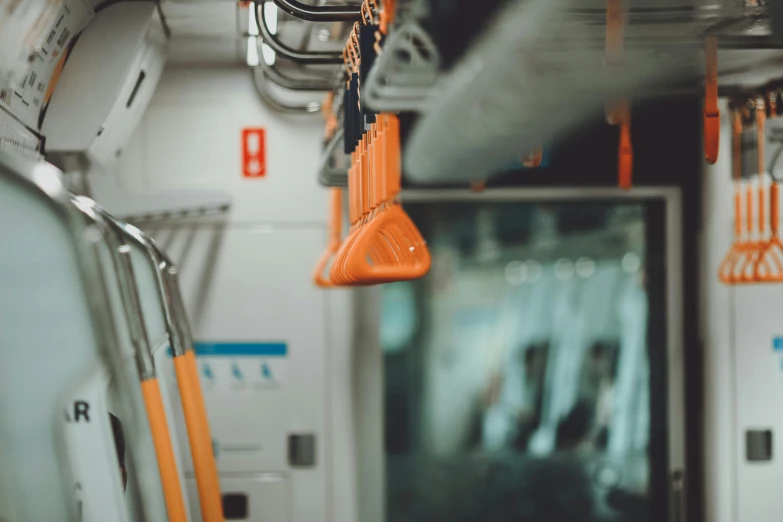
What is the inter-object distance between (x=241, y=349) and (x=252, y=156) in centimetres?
89

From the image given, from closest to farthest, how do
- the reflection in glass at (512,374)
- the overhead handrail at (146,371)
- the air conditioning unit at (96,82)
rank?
the overhead handrail at (146,371)
the air conditioning unit at (96,82)
the reflection in glass at (512,374)

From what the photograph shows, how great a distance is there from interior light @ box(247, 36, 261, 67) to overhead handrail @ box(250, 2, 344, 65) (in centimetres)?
48

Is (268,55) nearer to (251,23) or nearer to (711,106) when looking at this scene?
(251,23)

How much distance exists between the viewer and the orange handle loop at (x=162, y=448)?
1813mm

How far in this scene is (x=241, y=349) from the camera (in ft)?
12.4

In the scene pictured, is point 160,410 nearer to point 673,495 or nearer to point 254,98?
point 254,98

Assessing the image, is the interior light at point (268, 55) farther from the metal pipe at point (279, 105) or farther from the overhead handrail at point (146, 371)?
the overhead handrail at point (146, 371)

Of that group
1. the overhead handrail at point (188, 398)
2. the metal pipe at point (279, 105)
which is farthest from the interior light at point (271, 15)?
the overhead handrail at point (188, 398)

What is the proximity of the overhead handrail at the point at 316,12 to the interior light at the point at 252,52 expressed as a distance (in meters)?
0.95

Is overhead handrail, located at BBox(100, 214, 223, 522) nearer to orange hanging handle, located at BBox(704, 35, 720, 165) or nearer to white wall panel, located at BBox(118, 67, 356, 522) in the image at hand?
white wall panel, located at BBox(118, 67, 356, 522)

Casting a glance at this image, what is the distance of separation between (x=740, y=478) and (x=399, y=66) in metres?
2.97

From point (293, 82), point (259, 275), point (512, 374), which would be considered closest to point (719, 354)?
point (512, 374)

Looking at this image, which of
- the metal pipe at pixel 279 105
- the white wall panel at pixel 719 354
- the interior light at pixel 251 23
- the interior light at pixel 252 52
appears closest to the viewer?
the interior light at pixel 251 23

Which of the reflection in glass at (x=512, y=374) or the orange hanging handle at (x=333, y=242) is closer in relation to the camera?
the orange hanging handle at (x=333, y=242)
